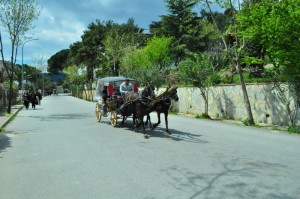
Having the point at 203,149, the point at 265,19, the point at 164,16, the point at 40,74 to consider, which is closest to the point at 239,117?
the point at 265,19

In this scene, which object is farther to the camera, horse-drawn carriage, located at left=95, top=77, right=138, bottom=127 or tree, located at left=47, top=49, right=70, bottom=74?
tree, located at left=47, top=49, right=70, bottom=74

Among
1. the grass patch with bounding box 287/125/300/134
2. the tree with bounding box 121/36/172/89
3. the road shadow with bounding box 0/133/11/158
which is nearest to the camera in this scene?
the road shadow with bounding box 0/133/11/158

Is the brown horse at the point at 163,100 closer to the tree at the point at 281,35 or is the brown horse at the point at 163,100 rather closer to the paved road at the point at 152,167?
the paved road at the point at 152,167

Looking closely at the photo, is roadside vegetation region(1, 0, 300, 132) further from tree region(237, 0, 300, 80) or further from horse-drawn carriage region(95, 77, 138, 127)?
horse-drawn carriage region(95, 77, 138, 127)

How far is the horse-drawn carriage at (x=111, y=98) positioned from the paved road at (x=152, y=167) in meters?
3.09

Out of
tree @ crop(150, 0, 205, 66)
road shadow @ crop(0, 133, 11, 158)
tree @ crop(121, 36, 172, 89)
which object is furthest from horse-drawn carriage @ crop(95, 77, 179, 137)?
tree @ crop(150, 0, 205, 66)

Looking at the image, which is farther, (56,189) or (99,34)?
(99,34)

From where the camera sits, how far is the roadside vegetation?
1603cm

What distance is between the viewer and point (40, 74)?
12100 cm

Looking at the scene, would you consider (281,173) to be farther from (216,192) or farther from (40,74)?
(40,74)

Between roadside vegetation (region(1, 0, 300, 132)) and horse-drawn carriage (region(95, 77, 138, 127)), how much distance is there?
5.66 meters

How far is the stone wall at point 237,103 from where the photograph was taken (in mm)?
18391

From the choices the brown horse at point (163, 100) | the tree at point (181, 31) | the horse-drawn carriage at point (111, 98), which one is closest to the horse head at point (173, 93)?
the brown horse at point (163, 100)

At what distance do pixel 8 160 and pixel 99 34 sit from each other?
197ft
